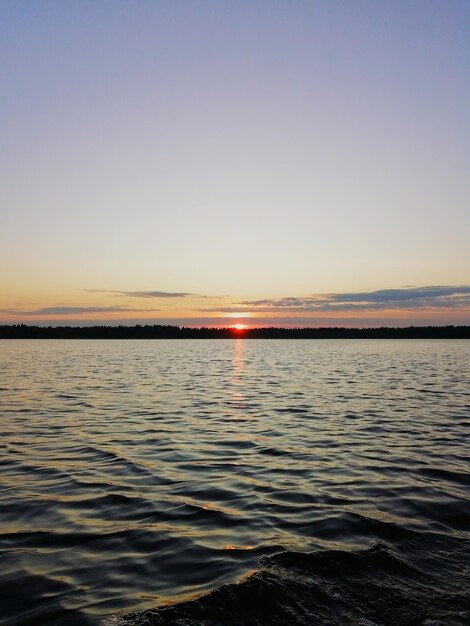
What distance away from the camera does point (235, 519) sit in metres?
10.3

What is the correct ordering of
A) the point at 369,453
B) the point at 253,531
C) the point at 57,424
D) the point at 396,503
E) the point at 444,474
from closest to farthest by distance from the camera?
the point at 253,531
the point at 396,503
the point at 444,474
the point at 369,453
the point at 57,424

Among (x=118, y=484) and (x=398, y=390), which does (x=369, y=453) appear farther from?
(x=398, y=390)

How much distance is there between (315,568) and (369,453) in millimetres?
8843

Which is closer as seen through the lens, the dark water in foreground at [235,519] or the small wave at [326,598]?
the small wave at [326,598]

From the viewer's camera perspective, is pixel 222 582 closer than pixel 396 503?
Yes

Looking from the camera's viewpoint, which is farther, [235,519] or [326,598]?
[235,519]

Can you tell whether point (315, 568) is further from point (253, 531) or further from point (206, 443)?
point (206, 443)

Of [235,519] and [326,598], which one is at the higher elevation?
[326,598]

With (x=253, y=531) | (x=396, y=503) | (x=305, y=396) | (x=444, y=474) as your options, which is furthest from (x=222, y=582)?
(x=305, y=396)

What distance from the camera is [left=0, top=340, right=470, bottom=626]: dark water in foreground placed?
6.82 metres

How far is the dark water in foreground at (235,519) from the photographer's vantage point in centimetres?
682

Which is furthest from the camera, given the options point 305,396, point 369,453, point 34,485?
point 305,396

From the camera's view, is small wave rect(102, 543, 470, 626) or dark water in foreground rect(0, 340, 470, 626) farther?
dark water in foreground rect(0, 340, 470, 626)

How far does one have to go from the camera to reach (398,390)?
34312 mm
